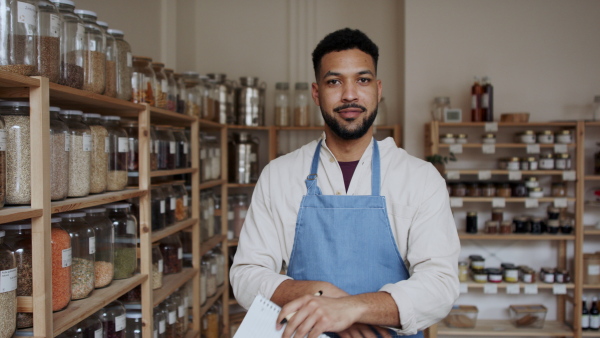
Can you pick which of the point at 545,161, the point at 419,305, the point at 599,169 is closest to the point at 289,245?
the point at 419,305

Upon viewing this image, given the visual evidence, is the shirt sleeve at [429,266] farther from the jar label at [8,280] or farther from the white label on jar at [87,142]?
the white label on jar at [87,142]

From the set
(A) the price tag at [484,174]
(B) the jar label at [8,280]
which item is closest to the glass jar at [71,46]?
(B) the jar label at [8,280]

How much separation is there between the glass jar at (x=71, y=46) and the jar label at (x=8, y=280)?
56 centimetres

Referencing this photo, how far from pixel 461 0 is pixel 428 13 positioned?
0.26 m

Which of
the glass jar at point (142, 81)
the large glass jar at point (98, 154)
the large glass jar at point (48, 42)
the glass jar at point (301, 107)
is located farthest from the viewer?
the glass jar at point (301, 107)

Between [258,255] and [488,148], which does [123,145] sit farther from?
[488,148]

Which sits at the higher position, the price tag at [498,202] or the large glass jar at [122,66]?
the large glass jar at [122,66]

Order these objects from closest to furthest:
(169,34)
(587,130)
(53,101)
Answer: (53,101) < (169,34) < (587,130)

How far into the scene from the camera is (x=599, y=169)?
348 centimetres

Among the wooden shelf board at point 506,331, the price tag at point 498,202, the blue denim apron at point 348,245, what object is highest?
the blue denim apron at point 348,245

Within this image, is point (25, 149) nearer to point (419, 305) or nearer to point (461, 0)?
point (419, 305)

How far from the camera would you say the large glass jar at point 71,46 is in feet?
4.85

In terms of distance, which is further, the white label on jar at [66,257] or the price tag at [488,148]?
the price tag at [488,148]

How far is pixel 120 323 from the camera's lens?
5.96 feet
